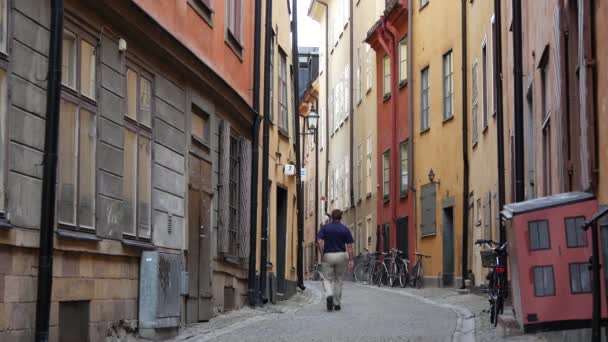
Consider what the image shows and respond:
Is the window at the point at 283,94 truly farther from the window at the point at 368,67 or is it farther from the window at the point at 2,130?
the window at the point at 2,130

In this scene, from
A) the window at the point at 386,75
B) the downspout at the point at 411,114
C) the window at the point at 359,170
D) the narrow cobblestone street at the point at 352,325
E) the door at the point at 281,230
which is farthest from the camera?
the window at the point at 359,170

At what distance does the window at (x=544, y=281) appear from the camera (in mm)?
8141

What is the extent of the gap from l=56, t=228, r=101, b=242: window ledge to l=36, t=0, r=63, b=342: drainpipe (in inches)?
20.5

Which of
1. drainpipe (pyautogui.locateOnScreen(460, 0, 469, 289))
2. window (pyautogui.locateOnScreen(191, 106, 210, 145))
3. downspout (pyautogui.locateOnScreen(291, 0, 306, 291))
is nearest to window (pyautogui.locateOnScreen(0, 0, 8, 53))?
window (pyautogui.locateOnScreen(191, 106, 210, 145))

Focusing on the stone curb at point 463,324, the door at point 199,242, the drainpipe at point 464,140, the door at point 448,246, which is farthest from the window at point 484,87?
the door at point 199,242

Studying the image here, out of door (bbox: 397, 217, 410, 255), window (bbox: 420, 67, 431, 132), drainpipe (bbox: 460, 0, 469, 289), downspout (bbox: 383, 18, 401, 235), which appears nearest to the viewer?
drainpipe (bbox: 460, 0, 469, 289)

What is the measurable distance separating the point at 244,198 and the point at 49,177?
9.87 meters

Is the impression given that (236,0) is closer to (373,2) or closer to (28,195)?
(28,195)

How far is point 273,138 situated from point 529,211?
47.6 feet

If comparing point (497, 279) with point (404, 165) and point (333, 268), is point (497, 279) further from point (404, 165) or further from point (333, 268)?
point (404, 165)

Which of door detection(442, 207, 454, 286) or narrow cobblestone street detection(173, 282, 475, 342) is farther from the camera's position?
door detection(442, 207, 454, 286)

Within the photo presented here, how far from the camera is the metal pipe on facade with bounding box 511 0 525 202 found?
13.9 m

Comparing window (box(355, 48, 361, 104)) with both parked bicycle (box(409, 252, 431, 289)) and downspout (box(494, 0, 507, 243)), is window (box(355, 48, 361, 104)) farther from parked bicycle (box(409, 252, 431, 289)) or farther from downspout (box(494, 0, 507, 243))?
downspout (box(494, 0, 507, 243))

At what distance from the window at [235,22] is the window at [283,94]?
5044 millimetres
